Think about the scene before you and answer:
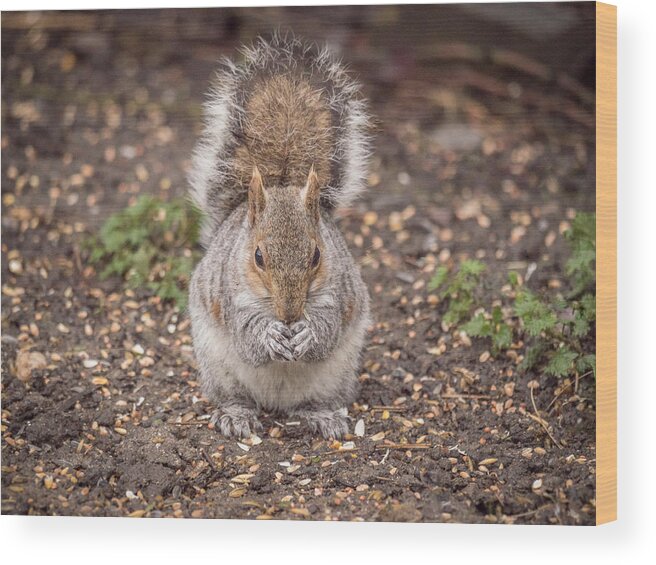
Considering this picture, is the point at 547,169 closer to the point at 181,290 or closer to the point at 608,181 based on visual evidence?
the point at 608,181

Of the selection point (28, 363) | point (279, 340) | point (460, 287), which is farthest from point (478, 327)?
point (28, 363)

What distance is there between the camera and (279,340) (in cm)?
356

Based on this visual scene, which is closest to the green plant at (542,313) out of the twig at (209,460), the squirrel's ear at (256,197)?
the squirrel's ear at (256,197)

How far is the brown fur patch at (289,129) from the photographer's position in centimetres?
396

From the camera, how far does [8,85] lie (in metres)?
3.99

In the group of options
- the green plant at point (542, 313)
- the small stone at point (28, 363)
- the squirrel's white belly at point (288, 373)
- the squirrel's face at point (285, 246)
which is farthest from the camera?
the small stone at point (28, 363)

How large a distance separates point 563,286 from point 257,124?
4.35ft

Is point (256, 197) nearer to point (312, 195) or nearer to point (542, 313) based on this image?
point (312, 195)

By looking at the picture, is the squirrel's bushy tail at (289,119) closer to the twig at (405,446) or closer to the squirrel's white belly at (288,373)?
the squirrel's white belly at (288,373)

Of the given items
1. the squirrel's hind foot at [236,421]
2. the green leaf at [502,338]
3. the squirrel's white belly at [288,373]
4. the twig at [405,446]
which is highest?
the green leaf at [502,338]

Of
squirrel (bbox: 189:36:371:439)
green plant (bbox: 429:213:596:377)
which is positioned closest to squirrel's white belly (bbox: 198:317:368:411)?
squirrel (bbox: 189:36:371:439)

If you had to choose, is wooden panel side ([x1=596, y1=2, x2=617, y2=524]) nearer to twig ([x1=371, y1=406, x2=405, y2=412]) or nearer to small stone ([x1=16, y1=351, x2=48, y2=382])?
twig ([x1=371, y1=406, x2=405, y2=412])

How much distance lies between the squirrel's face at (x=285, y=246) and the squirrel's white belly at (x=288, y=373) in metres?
0.36

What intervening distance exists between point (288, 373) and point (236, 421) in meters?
0.28
